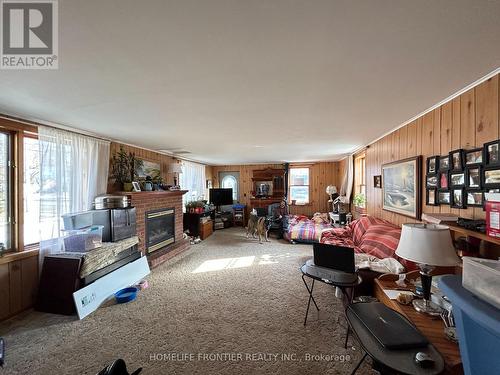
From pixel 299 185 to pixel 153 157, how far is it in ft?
15.7

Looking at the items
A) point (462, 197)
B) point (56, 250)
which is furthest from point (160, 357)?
point (462, 197)

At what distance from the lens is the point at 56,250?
8.87ft

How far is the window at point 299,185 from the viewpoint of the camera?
740cm

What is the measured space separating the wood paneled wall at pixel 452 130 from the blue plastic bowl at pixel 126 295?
11.8 ft

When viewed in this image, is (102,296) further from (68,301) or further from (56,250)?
(56,250)

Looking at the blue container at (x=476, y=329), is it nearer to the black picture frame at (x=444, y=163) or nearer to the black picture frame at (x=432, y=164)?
the black picture frame at (x=444, y=163)

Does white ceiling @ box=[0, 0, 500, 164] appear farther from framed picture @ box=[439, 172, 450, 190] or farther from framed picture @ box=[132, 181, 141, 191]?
framed picture @ box=[132, 181, 141, 191]

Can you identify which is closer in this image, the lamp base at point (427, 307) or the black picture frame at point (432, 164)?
the lamp base at point (427, 307)

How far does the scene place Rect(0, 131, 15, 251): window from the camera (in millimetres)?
2338

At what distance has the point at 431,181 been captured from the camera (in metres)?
2.23

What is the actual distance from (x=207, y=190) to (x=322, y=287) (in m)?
5.38

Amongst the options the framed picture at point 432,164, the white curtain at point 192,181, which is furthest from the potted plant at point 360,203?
the white curtain at point 192,181

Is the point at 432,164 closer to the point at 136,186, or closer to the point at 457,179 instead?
the point at 457,179

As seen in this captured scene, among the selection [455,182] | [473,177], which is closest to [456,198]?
[455,182]
